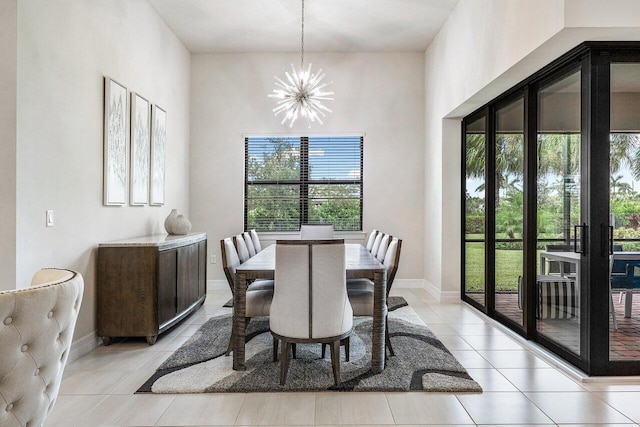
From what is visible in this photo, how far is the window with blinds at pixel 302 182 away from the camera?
19.3 ft

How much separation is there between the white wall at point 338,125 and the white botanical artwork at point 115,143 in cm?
203

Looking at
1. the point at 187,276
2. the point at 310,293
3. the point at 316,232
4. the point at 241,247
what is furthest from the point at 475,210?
the point at 187,276

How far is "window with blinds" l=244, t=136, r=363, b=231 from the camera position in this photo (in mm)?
5887

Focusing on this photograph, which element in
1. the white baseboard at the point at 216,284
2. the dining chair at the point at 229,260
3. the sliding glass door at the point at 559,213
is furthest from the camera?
the white baseboard at the point at 216,284

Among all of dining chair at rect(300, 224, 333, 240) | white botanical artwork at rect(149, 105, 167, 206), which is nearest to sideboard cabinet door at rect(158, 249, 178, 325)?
white botanical artwork at rect(149, 105, 167, 206)

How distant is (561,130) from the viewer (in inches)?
122

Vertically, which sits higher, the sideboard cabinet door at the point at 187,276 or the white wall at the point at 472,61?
the white wall at the point at 472,61

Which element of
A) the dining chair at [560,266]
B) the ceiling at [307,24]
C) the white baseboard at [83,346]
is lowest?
the white baseboard at [83,346]

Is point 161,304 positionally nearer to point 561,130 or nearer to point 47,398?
point 47,398

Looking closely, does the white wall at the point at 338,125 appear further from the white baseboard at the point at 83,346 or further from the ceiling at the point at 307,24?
the white baseboard at the point at 83,346

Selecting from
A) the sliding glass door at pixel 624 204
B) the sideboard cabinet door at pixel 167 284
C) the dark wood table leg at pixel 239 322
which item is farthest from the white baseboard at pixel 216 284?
the sliding glass door at pixel 624 204

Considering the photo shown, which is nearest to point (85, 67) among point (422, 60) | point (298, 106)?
point (298, 106)

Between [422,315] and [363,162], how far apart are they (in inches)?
96.5

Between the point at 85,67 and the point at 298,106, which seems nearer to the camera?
the point at 85,67
